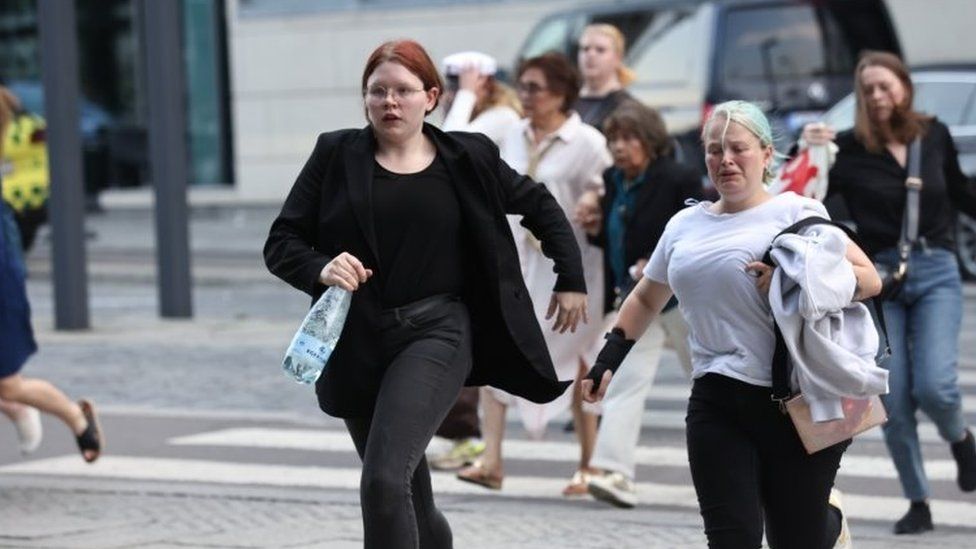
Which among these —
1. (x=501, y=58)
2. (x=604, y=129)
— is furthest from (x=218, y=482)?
(x=501, y=58)

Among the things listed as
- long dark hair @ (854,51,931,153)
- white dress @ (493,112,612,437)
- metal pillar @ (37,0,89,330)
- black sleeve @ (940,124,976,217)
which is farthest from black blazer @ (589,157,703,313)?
metal pillar @ (37,0,89,330)

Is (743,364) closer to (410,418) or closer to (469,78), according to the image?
(410,418)

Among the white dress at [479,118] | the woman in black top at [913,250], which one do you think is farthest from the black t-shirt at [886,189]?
the white dress at [479,118]

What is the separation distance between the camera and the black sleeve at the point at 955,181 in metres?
7.66

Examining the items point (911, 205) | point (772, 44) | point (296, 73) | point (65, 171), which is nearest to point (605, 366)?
point (911, 205)

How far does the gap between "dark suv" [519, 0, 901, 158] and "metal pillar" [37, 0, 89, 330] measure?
12.6 feet

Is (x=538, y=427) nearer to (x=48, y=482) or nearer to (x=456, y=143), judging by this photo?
(x=48, y=482)

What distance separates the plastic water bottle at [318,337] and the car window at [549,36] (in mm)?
12266

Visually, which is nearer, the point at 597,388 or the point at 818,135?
the point at 597,388

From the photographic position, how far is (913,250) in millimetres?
7547

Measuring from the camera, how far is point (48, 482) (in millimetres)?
8812

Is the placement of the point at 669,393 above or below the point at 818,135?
below

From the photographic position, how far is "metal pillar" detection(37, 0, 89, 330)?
14.2m

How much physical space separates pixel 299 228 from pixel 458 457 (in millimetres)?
3508
